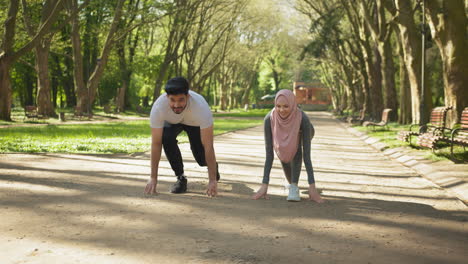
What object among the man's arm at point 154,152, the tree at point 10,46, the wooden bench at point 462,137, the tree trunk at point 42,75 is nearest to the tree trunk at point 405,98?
the wooden bench at point 462,137

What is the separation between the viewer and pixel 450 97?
16938mm

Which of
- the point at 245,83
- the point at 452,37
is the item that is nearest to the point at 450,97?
the point at 452,37

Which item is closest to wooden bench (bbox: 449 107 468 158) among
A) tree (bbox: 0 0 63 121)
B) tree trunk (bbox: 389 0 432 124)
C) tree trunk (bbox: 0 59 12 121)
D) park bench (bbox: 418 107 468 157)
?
park bench (bbox: 418 107 468 157)

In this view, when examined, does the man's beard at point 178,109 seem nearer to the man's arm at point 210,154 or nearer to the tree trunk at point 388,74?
the man's arm at point 210,154

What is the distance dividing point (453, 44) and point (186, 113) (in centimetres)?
1232

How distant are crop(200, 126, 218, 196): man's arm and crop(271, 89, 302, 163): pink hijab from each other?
74 centimetres

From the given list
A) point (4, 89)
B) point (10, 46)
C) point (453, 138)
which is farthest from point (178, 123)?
point (4, 89)

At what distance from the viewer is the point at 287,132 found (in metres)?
6.49

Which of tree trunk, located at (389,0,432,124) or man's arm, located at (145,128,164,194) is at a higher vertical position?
tree trunk, located at (389,0,432,124)

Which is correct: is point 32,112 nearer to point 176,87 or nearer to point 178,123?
point 178,123

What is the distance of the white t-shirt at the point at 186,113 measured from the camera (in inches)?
246

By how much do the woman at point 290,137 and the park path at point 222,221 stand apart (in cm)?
20

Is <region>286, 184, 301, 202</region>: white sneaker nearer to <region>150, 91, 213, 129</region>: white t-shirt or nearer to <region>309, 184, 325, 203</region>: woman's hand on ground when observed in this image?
<region>309, 184, 325, 203</region>: woman's hand on ground

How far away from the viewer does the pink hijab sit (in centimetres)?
644
